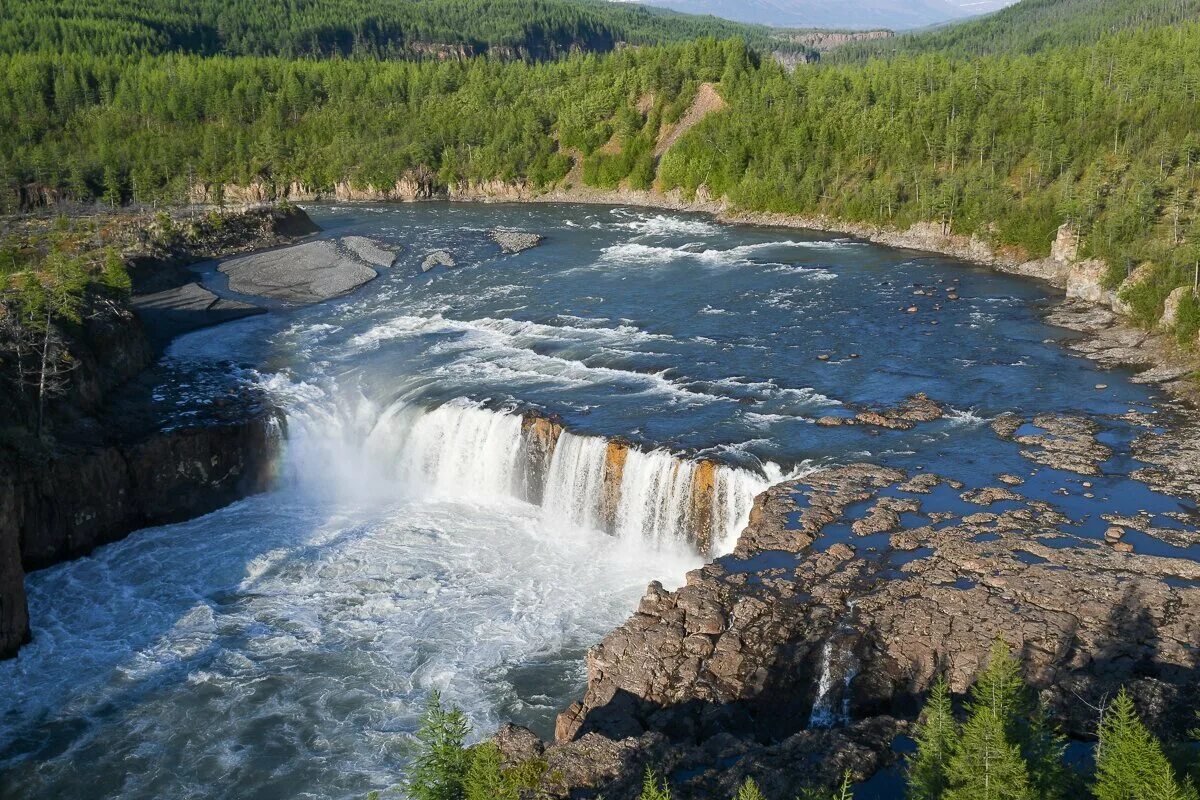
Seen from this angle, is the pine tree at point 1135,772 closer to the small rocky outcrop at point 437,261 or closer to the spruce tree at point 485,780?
the spruce tree at point 485,780

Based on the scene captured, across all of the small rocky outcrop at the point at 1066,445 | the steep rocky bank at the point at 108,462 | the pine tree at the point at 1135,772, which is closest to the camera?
the pine tree at the point at 1135,772

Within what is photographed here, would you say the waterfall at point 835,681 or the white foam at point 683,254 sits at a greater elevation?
the white foam at point 683,254

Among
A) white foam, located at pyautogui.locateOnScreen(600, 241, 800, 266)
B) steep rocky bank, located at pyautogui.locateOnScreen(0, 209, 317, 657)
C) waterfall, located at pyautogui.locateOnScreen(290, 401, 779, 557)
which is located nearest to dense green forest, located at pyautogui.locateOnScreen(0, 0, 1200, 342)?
white foam, located at pyautogui.locateOnScreen(600, 241, 800, 266)

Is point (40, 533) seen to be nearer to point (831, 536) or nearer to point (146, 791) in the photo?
point (146, 791)

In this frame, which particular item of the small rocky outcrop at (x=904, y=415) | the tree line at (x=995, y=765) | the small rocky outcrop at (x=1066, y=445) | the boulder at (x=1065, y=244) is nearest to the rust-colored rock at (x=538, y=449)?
the small rocky outcrop at (x=904, y=415)

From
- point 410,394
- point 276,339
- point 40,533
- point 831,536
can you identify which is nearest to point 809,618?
point 831,536
